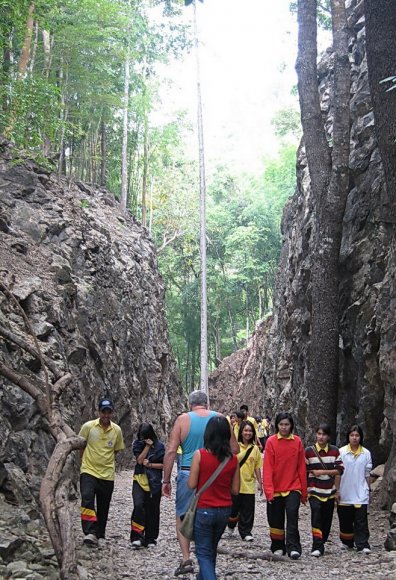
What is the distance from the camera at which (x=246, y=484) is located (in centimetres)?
795

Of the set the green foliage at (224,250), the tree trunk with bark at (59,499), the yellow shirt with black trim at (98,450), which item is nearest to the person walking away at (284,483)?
the yellow shirt with black trim at (98,450)

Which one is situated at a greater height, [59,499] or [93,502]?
[59,499]

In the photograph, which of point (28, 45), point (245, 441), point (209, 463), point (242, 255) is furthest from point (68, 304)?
point (242, 255)

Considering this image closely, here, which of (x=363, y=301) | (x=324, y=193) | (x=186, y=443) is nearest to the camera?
(x=186, y=443)

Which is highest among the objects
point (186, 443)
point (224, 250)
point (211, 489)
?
point (224, 250)

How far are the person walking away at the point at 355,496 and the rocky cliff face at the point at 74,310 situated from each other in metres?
3.39

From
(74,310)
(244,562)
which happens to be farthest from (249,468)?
(74,310)

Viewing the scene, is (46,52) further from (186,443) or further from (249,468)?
(186,443)

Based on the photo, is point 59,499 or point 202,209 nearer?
point 59,499

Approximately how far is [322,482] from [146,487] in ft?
6.30

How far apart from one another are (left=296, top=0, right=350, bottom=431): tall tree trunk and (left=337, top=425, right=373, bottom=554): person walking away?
3.52m

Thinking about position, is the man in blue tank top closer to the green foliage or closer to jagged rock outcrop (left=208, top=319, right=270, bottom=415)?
jagged rock outcrop (left=208, top=319, right=270, bottom=415)

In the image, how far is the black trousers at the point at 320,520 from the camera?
687cm

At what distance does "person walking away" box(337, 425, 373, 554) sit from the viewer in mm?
6938
